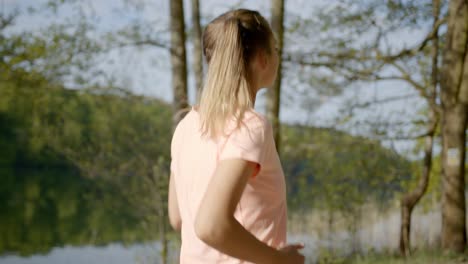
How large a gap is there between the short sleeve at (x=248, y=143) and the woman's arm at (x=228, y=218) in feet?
0.04

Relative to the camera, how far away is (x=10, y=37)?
6.55m

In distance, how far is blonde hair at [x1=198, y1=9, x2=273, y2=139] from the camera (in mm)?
1104

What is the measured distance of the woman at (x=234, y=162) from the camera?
103 cm

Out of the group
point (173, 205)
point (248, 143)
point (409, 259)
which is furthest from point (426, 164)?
point (248, 143)

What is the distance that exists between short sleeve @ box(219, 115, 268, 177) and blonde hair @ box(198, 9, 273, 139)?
0.02 metres

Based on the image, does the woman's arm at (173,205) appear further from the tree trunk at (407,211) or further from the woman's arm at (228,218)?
the tree trunk at (407,211)

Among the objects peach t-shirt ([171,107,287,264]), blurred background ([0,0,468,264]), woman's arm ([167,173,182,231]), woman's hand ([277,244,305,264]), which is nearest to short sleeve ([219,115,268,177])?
peach t-shirt ([171,107,287,264])

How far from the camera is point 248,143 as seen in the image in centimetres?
103

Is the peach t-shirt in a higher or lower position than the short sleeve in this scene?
lower

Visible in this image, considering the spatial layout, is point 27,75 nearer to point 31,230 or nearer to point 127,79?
point 127,79

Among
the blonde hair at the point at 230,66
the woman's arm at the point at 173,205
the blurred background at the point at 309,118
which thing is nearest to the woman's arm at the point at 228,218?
the blonde hair at the point at 230,66

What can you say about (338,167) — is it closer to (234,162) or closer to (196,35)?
(196,35)

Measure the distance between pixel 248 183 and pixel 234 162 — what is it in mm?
106

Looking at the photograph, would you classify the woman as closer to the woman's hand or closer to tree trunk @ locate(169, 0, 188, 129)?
the woman's hand
